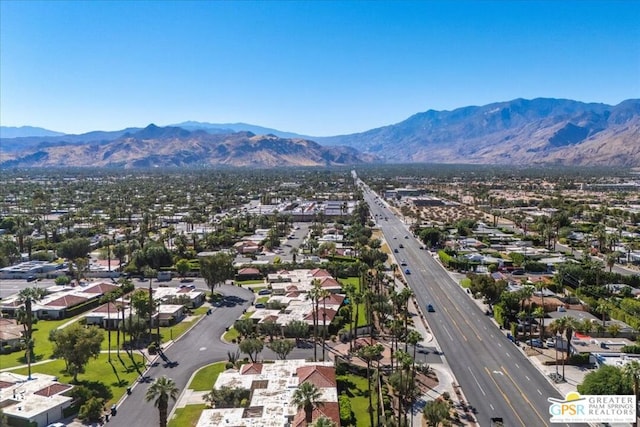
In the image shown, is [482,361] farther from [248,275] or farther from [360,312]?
[248,275]

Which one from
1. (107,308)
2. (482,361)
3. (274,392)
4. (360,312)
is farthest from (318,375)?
(107,308)

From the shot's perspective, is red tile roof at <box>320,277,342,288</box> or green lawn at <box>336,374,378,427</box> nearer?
green lawn at <box>336,374,378,427</box>

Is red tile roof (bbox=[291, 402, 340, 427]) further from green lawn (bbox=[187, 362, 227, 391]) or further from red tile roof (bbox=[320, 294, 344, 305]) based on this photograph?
red tile roof (bbox=[320, 294, 344, 305])

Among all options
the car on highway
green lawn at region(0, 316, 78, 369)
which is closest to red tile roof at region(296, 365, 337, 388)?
the car on highway

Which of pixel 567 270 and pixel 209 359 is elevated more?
pixel 567 270

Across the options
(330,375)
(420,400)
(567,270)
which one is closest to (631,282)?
(567,270)

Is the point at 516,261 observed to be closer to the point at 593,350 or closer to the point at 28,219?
the point at 593,350

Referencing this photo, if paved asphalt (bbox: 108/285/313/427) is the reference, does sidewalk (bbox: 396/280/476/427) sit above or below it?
above
